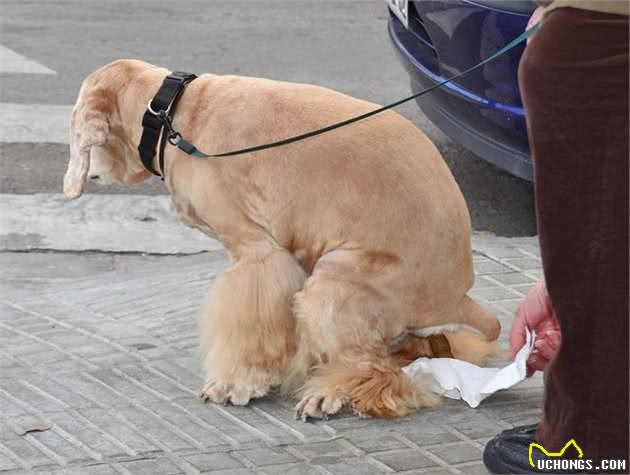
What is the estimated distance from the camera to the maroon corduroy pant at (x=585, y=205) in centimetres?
291

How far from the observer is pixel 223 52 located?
32.1 ft

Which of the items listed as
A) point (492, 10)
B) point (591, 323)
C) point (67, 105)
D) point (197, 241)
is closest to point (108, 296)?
point (197, 241)

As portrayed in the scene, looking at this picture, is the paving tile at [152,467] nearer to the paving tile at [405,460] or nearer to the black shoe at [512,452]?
the paving tile at [405,460]

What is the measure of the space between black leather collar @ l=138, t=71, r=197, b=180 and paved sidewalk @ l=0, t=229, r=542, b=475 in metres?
0.79

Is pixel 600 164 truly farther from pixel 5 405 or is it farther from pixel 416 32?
pixel 416 32

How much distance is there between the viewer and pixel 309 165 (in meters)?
3.96

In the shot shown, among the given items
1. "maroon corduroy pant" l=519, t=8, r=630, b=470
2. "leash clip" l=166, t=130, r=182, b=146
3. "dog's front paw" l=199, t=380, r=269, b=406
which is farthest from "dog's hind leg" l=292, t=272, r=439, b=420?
"maroon corduroy pant" l=519, t=8, r=630, b=470

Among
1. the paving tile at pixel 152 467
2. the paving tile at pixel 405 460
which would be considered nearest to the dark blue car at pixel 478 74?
the paving tile at pixel 405 460

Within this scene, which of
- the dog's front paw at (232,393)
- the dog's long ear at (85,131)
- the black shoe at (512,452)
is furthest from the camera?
the dog's long ear at (85,131)

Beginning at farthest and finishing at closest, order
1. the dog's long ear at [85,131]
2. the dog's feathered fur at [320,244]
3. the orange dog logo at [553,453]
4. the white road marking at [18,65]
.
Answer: the white road marking at [18,65]
the dog's long ear at [85,131]
the dog's feathered fur at [320,244]
the orange dog logo at [553,453]

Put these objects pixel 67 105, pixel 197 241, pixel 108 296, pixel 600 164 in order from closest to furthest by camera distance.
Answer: pixel 600 164 → pixel 108 296 → pixel 197 241 → pixel 67 105

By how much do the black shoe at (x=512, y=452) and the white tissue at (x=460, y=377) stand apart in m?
0.44

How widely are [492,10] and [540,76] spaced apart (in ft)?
8.85

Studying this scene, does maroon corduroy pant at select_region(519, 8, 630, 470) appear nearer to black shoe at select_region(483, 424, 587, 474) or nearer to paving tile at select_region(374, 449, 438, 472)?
black shoe at select_region(483, 424, 587, 474)
